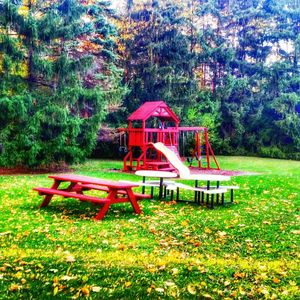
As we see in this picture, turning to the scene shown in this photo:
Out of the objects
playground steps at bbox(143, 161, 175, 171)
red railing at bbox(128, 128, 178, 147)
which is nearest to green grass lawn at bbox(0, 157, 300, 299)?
playground steps at bbox(143, 161, 175, 171)

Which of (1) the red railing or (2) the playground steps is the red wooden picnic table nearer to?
(2) the playground steps

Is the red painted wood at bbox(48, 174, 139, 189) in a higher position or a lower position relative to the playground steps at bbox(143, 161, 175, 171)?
higher

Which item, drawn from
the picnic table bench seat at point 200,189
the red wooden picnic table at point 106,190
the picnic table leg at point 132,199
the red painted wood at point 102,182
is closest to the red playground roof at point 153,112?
the picnic table bench seat at point 200,189

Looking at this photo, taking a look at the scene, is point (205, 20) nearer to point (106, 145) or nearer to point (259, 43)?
point (259, 43)

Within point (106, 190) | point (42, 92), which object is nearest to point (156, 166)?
point (42, 92)

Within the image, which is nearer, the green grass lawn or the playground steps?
the green grass lawn

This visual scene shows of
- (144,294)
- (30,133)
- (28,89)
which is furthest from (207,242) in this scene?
(28,89)

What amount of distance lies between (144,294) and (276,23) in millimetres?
30336

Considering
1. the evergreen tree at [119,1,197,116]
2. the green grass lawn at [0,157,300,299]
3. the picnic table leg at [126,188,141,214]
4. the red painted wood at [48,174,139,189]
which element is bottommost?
the green grass lawn at [0,157,300,299]

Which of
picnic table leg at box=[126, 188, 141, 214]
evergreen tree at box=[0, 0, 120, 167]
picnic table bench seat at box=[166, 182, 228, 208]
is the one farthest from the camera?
evergreen tree at box=[0, 0, 120, 167]

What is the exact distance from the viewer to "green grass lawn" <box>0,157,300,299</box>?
4.09 meters

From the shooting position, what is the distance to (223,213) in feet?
26.2

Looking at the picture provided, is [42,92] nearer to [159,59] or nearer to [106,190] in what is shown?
[106,190]

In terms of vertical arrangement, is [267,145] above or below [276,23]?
below
